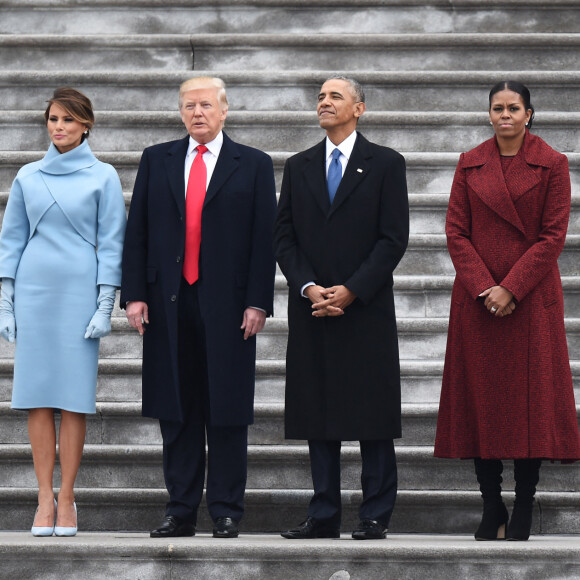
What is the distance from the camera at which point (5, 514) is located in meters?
5.36

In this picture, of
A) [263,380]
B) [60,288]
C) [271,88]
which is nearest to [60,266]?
[60,288]

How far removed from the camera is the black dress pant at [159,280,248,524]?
4.80m

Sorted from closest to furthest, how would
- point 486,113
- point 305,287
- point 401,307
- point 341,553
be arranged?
1. point 341,553
2. point 305,287
3. point 401,307
4. point 486,113

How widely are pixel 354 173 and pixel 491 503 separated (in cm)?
136

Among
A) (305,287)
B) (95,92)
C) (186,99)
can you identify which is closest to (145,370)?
(305,287)

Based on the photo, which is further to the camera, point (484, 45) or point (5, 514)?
point (484, 45)

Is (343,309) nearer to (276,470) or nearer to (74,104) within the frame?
(276,470)

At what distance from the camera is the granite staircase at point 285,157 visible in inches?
169

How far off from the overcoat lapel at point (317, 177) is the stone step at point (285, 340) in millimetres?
1255

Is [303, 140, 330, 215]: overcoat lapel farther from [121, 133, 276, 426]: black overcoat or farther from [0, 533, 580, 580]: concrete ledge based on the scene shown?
[0, 533, 580, 580]: concrete ledge

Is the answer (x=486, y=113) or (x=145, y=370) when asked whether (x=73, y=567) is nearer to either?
(x=145, y=370)

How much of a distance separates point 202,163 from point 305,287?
668mm

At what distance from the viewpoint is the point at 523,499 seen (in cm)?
473

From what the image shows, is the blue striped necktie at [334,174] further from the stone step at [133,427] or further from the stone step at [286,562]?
the stone step at [286,562]
